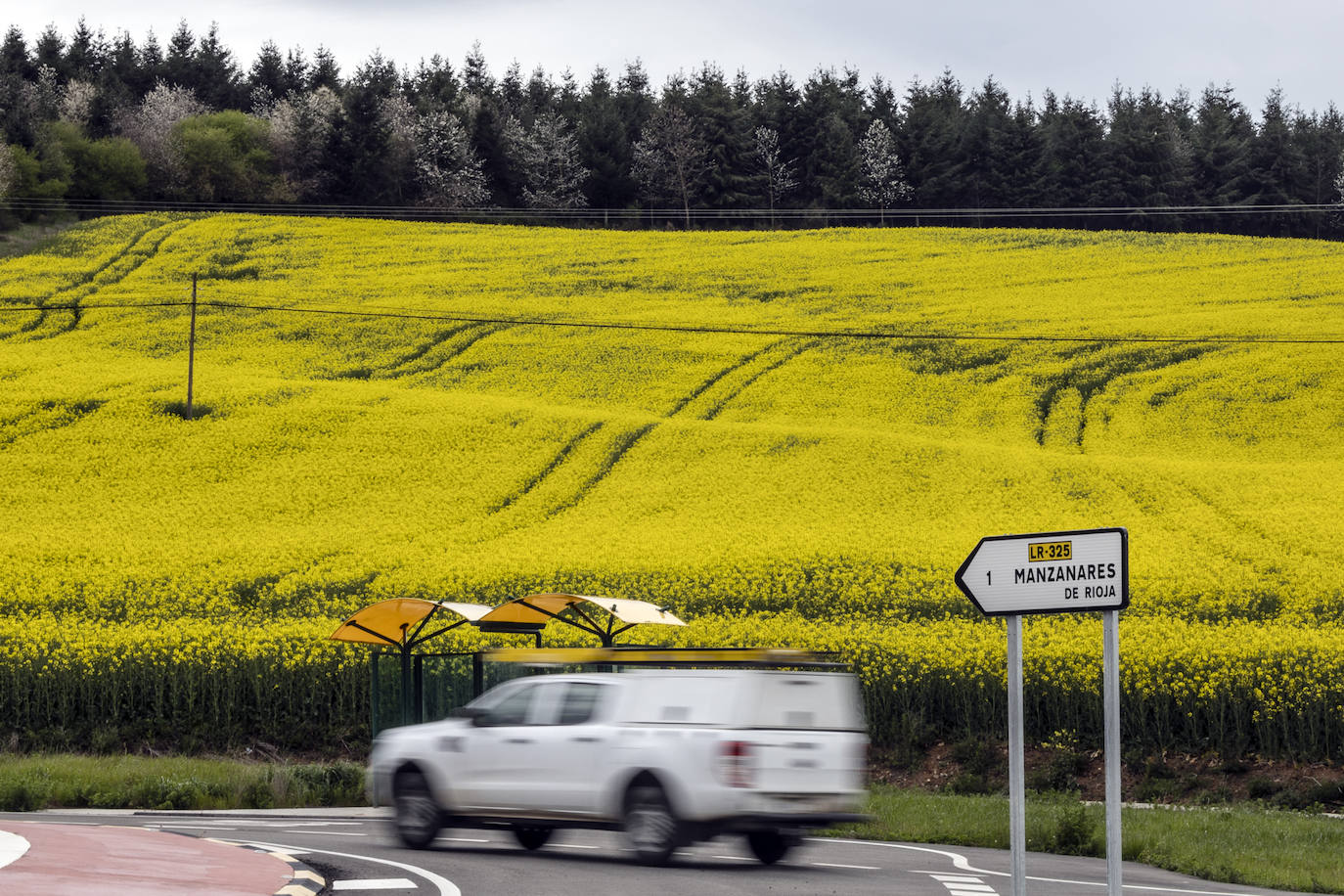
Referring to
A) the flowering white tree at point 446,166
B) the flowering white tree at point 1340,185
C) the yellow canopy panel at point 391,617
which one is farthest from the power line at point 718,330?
the flowering white tree at point 1340,185

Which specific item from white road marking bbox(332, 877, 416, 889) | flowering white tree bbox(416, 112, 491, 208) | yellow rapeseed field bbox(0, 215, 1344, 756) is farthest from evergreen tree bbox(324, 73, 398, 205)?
white road marking bbox(332, 877, 416, 889)

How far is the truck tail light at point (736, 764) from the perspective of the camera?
1452cm

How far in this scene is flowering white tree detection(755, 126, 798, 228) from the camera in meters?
111

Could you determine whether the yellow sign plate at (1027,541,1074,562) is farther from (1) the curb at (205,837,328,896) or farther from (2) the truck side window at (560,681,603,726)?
(2) the truck side window at (560,681,603,726)

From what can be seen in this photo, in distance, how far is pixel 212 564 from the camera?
36.5 m

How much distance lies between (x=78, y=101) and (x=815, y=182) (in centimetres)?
5078

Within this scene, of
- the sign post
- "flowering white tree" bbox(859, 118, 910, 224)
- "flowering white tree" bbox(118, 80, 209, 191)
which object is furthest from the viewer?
"flowering white tree" bbox(859, 118, 910, 224)

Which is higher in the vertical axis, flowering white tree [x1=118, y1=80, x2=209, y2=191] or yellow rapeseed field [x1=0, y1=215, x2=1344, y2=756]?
flowering white tree [x1=118, y1=80, x2=209, y2=191]

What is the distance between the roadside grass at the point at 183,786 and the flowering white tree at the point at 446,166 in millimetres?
84246

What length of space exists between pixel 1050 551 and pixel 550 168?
103 m

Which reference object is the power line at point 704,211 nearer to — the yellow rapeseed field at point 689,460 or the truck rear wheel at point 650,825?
the yellow rapeseed field at point 689,460

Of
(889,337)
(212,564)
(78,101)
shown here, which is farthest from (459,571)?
(78,101)

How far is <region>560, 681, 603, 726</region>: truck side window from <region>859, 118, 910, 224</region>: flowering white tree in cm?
9364

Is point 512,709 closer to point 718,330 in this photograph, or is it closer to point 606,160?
point 718,330
